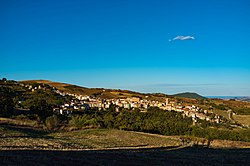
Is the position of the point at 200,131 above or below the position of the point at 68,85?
below

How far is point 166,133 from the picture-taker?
198 feet

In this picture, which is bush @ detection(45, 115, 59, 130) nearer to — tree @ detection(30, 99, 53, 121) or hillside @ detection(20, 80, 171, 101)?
tree @ detection(30, 99, 53, 121)

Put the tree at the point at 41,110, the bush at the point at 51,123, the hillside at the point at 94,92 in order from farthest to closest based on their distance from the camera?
the hillside at the point at 94,92 → the tree at the point at 41,110 → the bush at the point at 51,123

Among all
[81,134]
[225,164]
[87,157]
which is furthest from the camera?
[81,134]

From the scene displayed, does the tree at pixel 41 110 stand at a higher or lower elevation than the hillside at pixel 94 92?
lower

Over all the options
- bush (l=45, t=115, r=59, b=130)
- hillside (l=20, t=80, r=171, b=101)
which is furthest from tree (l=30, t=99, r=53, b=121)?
hillside (l=20, t=80, r=171, b=101)

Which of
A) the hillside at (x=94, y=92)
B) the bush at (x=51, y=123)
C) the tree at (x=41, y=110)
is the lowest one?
the bush at (x=51, y=123)

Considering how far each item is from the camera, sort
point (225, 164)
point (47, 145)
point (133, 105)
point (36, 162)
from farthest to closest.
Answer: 1. point (133, 105)
2. point (47, 145)
3. point (225, 164)
4. point (36, 162)

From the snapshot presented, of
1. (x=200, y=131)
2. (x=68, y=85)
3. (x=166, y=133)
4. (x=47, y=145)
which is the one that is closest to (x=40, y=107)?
(x=166, y=133)

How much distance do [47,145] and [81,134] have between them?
47.8 feet

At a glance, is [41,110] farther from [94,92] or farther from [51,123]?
[94,92]

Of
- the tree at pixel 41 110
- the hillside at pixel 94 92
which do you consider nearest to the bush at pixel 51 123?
the tree at pixel 41 110

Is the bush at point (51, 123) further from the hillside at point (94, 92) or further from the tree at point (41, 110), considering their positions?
the hillside at point (94, 92)

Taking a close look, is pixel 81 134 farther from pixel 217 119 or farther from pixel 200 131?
pixel 217 119
